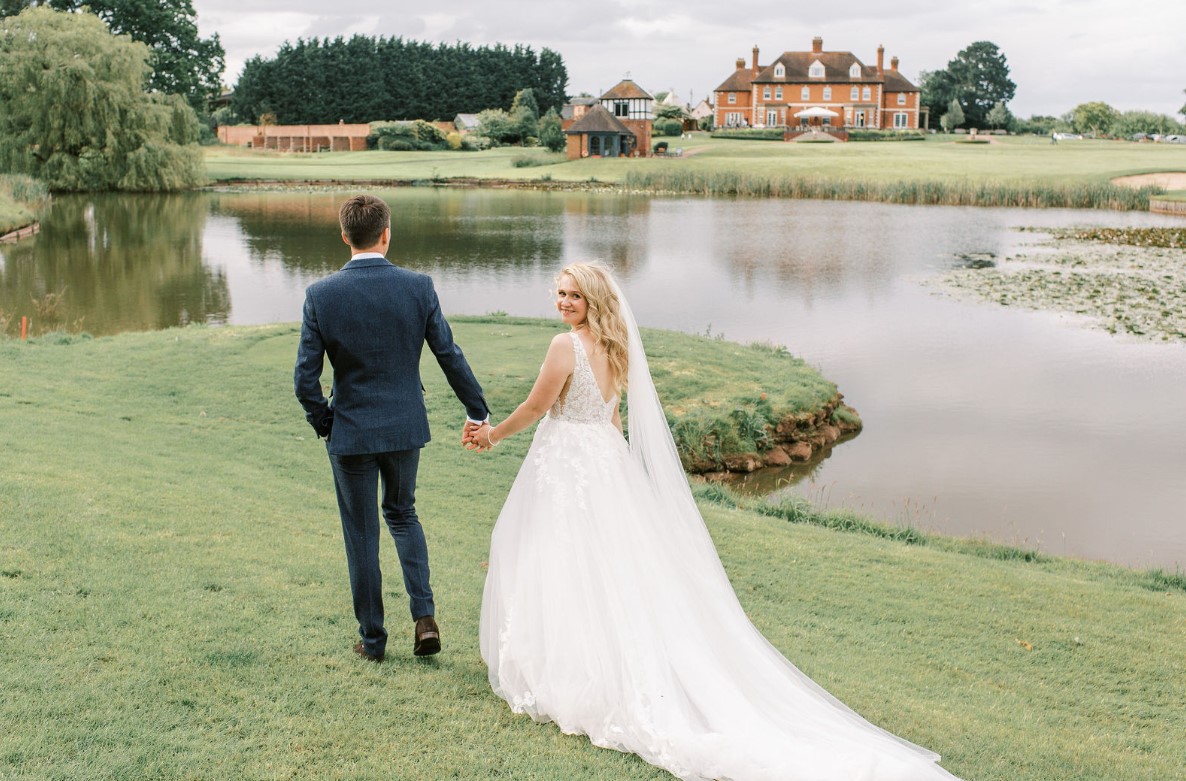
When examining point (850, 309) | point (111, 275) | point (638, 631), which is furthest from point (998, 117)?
point (638, 631)

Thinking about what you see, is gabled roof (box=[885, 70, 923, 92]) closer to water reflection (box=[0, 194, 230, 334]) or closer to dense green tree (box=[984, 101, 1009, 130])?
dense green tree (box=[984, 101, 1009, 130])

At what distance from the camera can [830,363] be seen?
1827 cm

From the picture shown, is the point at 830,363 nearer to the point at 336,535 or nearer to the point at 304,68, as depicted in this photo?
the point at 336,535

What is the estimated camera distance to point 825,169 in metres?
61.4

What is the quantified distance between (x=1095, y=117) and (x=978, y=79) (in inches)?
494

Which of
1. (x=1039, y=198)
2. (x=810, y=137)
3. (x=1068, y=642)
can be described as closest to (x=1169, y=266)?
(x=1039, y=198)

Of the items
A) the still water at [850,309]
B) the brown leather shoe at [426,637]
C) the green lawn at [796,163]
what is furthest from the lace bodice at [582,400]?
the green lawn at [796,163]

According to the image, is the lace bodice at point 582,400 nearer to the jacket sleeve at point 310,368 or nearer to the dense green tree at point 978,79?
the jacket sleeve at point 310,368

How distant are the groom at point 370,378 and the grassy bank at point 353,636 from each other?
2.02ft

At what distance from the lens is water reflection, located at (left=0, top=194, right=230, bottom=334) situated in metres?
21.0

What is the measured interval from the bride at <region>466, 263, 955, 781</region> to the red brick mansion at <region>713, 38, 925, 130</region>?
9211cm

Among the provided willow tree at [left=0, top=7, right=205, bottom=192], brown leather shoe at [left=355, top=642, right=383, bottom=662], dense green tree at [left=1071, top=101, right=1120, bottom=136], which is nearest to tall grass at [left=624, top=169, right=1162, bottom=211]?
willow tree at [left=0, top=7, right=205, bottom=192]

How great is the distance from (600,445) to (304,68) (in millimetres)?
102917

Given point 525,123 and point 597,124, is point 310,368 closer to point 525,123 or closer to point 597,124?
point 597,124
